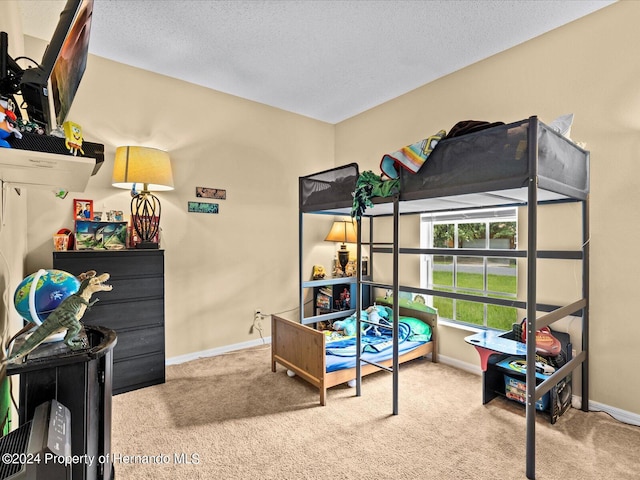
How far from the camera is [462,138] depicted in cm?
191

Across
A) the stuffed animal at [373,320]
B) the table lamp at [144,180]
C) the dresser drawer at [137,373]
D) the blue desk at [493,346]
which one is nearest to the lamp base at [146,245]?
the table lamp at [144,180]

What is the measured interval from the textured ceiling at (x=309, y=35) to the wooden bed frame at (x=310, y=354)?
2379mm

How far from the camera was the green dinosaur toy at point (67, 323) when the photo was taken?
1137mm

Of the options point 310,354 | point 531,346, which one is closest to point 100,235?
point 310,354

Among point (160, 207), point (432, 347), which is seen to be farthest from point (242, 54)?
point (432, 347)

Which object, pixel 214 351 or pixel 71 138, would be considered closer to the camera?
pixel 71 138

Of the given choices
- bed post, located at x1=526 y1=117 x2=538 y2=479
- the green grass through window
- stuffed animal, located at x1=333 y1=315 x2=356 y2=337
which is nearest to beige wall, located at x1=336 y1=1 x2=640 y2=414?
the green grass through window

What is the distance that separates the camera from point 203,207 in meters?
3.55

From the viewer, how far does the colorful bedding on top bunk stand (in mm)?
2814

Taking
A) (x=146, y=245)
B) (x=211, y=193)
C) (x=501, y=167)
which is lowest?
(x=146, y=245)

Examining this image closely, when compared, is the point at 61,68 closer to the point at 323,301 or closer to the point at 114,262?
the point at 114,262

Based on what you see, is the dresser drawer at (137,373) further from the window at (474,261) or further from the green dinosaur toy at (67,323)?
the window at (474,261)

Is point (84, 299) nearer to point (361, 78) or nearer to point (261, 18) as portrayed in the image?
point (261, 18)

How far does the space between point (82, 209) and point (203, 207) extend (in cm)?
107
